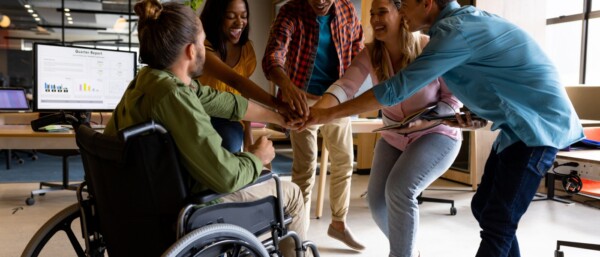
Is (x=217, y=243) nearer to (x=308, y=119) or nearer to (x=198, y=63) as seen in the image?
(x=198, y=63)

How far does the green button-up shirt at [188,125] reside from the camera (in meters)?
1.38

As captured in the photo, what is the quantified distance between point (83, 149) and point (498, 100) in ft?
4.04

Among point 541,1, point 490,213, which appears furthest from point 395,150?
point 541,1

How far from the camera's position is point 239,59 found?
2.45 metres

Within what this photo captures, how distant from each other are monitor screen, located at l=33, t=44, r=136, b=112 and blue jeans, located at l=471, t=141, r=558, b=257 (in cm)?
268

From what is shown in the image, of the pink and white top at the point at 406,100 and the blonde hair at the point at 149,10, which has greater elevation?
the blonde hair at the point at 149,10

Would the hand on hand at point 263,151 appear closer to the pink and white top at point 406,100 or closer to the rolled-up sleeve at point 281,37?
the pink and white top at point 406,100

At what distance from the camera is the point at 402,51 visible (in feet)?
7.13

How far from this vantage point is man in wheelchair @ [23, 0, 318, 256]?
1382mm

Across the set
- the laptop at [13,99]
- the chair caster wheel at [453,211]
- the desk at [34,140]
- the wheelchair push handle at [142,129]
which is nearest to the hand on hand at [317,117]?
the wheelchair push handle at [142,129]

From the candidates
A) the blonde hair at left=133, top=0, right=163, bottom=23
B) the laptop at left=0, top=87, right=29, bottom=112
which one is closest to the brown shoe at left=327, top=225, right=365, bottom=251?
the blonde hair at left=133, top=0, right=163, bottom=23

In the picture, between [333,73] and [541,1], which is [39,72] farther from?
[541,1]

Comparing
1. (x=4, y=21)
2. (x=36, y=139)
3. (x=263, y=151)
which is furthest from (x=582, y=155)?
(x=4, y=21)

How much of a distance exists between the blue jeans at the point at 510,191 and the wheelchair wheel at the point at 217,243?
0.70 metres
